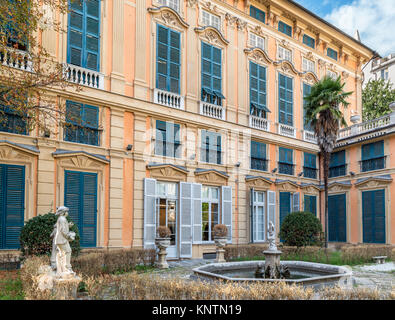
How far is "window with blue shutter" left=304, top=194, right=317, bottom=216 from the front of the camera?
2305 cm

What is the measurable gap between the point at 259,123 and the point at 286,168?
3.24 m

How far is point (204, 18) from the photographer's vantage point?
19.1m

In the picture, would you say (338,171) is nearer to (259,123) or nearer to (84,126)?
(259,123)

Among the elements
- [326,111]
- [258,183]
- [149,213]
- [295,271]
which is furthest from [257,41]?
[295,271]

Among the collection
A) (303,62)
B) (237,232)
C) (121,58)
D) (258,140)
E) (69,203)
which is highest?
(303,62)

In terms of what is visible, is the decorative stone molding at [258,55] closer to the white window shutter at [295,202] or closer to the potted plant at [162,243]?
the white window shutter at [295,202]

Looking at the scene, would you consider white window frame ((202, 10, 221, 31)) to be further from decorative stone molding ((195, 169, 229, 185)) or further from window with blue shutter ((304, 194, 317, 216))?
window with blue shutter ((304, 194, 317, 216))

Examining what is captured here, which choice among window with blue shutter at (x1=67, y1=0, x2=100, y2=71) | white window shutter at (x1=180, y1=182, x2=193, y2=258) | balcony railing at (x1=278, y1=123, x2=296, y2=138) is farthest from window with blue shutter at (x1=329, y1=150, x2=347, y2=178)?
window with blue shutter at (x1=67, y1=0, x2=100, y2=71)

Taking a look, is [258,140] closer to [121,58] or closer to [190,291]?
[121,58]

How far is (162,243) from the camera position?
14.6 metres

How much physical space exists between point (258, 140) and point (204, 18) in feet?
21.9

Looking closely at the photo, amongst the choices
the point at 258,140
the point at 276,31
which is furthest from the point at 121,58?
the point at 276,31

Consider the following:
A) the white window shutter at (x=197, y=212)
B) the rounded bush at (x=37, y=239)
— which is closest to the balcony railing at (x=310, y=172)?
the white window shutter at (x=197, y=212)

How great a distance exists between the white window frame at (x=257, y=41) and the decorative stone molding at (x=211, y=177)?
7544 millimetres
